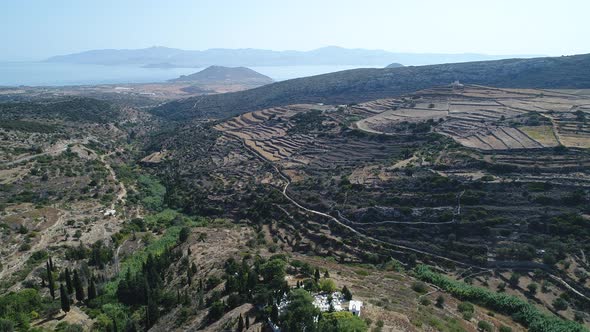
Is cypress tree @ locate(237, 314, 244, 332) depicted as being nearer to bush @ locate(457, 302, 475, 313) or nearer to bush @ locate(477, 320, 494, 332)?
bush @ locate(477, 320, 494, 332)

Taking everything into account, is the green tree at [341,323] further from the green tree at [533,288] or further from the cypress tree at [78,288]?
the cypress tree at [78,288]

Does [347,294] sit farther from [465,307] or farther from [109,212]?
[109,212]

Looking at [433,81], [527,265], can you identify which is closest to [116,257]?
[527,265]

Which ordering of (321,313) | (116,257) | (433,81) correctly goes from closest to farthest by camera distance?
(321,313) → (116,257) → (433,81)

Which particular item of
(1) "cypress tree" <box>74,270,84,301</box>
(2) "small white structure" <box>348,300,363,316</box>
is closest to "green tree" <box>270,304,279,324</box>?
(2) "small white structure" <box>348,300,363,316</box>

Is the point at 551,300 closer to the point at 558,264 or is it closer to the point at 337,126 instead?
the point at 558,264
